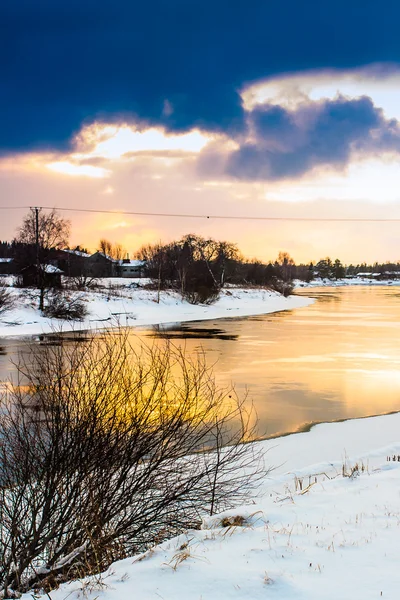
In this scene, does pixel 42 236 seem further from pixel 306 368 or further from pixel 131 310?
pixel 306 368

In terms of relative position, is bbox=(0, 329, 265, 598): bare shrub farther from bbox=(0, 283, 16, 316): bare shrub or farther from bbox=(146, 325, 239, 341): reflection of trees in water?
bbox=(0, 283, 16, 316): bare shrub

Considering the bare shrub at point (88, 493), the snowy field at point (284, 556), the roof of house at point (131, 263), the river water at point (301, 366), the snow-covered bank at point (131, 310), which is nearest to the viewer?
the snowy field at point (284, 556)

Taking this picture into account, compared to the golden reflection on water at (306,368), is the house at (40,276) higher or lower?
higher

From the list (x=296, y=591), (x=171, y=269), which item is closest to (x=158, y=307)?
(x=171, y=269)

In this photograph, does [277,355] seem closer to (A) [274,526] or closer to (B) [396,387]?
(B) [396,387]

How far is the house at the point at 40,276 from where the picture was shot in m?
40.8

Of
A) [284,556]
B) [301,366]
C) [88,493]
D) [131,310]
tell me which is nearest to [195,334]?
[301,366]

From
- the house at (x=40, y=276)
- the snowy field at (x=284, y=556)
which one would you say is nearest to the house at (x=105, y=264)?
the house at (x=40, y=276)

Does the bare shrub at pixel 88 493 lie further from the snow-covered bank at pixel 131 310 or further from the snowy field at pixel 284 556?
the snow-covered bank at pixel 131 310

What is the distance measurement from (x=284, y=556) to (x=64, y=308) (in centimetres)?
3779

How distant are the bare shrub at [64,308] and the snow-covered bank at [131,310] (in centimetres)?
60

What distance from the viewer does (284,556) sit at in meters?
4.34

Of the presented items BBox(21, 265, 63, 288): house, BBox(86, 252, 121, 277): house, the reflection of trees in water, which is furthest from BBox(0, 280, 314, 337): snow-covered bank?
BBox(86, 252, 121, 277): house

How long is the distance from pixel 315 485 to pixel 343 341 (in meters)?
21.6
